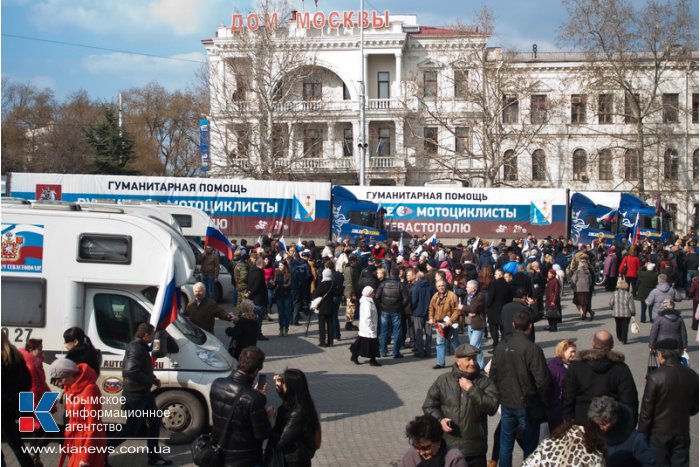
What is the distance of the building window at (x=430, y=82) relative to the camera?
5653cm

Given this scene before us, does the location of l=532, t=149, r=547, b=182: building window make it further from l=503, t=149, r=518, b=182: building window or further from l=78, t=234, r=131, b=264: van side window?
l=78, t=234, r=131, b=264: van side window

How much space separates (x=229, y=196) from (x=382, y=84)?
95.7ft

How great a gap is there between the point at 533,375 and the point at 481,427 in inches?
45.8

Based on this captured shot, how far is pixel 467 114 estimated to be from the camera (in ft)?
169

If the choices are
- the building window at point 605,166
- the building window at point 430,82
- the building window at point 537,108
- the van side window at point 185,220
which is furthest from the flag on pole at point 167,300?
the building window at point 605,166

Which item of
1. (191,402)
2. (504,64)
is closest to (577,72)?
(504,64)

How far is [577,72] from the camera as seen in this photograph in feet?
180

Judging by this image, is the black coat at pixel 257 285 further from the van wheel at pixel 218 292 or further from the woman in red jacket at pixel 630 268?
the woman in red jacket at pixel 630 268

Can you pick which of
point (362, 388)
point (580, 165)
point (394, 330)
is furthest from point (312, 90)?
point (362, 388)

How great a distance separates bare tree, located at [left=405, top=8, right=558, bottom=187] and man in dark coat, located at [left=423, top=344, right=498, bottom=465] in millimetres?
43032

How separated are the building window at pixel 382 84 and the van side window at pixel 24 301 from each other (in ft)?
170

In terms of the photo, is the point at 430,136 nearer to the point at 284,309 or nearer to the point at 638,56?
the point at 638,56

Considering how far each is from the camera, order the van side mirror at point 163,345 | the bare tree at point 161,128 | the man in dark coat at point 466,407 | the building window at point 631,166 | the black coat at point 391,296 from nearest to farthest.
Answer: the man in dark coat at point 466,407, the van side mirror at point 163,345, the black coat at point 391,296, the building window at point 631,166, the bare tree at point 161,128

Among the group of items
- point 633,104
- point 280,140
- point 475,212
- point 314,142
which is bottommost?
point 475,212
